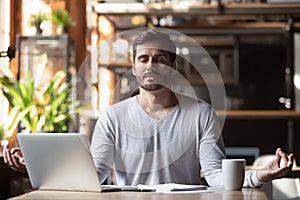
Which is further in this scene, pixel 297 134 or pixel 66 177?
pixel 297 134

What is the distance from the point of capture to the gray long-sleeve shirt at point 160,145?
7.91 feet

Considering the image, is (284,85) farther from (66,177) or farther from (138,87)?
(66,177)

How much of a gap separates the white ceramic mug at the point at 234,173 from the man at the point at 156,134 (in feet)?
0.80

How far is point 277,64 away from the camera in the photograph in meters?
5.51

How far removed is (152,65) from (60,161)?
56 centimetres

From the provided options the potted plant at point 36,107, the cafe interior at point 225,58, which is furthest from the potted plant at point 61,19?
the potted plant at point 36,107

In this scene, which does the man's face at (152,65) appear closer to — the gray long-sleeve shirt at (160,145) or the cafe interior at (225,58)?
the gray long-sleeve shirt at (160,145)

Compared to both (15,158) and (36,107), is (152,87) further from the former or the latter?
(36,107)

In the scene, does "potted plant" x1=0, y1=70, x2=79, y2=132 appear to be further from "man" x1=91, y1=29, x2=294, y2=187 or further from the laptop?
the laptop

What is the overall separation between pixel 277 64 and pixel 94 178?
3.69 metres

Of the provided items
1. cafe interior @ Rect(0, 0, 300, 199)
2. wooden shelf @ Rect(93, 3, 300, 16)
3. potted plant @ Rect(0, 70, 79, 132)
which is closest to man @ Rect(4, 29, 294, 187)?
cafe interior @ Rect(0, 0, 300, 199)

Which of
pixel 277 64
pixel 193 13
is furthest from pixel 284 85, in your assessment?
pixel 193 13

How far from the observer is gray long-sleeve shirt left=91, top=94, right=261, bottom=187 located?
2410 mm

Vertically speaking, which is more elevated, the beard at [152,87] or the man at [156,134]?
the beard at [152,87]
